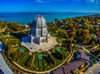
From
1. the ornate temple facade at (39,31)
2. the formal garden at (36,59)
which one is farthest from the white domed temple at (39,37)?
the formal garden at (36,59)

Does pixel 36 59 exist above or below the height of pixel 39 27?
below

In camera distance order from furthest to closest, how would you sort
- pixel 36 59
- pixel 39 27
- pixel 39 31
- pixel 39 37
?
pixel 39 31 → pixel 39 27 → pixel 39 37 → pixel 36 59

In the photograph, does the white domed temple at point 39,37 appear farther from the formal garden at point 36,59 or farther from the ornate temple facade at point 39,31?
the formal garden at point 36,59

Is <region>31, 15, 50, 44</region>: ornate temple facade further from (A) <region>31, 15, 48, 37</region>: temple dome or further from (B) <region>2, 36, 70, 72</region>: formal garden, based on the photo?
(B) <region>2, 36, 70, 72</region>: formal garden

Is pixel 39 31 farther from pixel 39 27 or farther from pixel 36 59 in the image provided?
pixel 36 59

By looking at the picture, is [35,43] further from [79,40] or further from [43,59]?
[79,40]

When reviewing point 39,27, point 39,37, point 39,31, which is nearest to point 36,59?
point 39,37

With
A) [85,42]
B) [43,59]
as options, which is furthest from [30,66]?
[85,42]

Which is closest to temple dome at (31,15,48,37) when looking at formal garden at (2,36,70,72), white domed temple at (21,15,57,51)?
white domed temple at (21,15,57,51)
